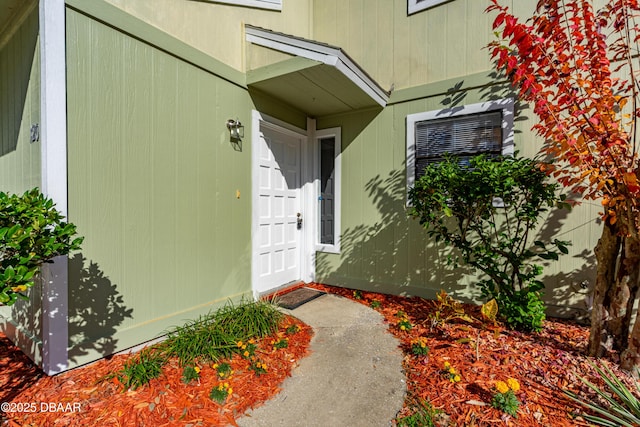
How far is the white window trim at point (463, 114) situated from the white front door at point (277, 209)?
1694 millimetres

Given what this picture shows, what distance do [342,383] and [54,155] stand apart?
2733 millimetres

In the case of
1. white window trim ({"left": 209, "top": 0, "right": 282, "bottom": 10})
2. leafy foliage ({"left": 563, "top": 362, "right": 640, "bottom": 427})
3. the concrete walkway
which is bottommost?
the concrete walkway

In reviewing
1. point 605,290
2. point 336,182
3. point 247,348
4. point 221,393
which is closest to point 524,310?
point 605,290

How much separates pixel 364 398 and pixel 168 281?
2111mm

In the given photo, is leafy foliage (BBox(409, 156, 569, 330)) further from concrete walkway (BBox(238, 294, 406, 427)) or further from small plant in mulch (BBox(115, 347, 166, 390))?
small plant in mulch (BBox(115, 347, 166, 390))

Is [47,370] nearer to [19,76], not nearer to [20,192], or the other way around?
[20,192]

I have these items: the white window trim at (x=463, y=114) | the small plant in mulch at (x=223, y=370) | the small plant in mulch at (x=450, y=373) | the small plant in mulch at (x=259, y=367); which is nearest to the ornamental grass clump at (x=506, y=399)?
the small plant in mulch at (x=450, y=373)

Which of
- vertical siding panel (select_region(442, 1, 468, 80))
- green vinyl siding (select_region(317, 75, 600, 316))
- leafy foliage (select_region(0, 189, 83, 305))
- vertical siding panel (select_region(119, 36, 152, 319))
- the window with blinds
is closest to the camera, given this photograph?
leafy foliage (select_region(0, 189, 83, 305))

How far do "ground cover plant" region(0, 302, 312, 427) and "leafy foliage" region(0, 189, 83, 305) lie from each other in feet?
2.88

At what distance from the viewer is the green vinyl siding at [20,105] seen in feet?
7.68

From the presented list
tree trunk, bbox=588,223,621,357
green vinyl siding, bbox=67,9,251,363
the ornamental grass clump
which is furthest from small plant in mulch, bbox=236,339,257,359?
tree trunk, bbox=588,223,621,357

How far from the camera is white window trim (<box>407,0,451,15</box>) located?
3867mm

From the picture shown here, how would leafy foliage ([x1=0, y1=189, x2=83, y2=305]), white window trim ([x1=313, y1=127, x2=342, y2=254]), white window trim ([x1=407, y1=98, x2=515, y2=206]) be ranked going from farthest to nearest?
white window trim ([x1=313, y1=127, x2=342, y2=254]) → white window trim ([x1=407, y1=98, x2=515, y2=206]) → leafy foliage ([x1=0, y1=189, x2=83, y2=305])

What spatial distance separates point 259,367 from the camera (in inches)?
91.8
